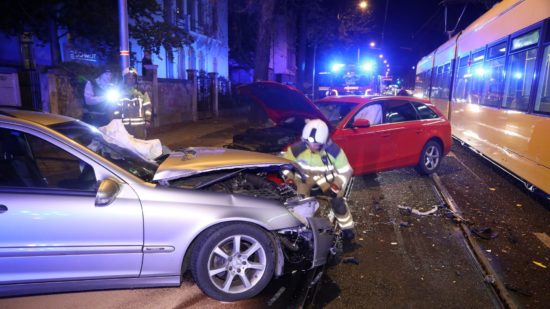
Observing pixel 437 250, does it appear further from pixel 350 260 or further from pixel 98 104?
pixel 98 104

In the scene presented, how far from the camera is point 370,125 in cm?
736

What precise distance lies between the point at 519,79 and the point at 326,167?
190 inches

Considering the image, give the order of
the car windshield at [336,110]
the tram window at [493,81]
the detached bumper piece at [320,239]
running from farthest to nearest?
the tram window at [493,81]
the car windshield at [336,110]
the detached bumper piece at [320,239]

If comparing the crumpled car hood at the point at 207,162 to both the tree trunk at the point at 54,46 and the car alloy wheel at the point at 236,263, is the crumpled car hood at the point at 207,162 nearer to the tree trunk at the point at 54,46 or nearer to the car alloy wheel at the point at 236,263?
the car alloy wheel at the point at 236,263

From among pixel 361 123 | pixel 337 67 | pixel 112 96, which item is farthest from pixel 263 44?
pixel 361 123

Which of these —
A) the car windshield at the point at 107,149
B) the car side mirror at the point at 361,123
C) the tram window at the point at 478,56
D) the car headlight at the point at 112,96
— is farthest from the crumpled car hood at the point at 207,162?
the tram window at the point at 478,56

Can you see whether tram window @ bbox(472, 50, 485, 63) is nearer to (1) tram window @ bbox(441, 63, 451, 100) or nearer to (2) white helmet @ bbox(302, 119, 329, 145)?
(1) tram window @ bbox(441, 63, 451, 100)

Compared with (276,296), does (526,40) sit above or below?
above

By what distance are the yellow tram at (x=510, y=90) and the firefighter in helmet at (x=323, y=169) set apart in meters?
3.36

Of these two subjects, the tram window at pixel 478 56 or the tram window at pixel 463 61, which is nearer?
the tram window at pixel 478 56

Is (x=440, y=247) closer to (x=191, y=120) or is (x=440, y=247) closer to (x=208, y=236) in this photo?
(x=208, y=236)

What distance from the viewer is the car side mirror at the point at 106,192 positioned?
3115mm

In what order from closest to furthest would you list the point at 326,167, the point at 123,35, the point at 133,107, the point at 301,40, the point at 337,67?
the point at 326,167, the point at 133,107, the point at 123,35, the point at 337,67, the point at 301,40

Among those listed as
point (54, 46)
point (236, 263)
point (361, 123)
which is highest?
point (54, 46)
